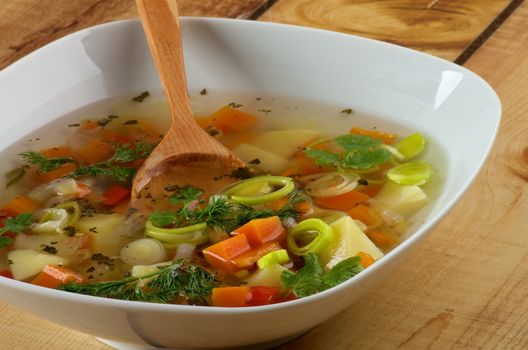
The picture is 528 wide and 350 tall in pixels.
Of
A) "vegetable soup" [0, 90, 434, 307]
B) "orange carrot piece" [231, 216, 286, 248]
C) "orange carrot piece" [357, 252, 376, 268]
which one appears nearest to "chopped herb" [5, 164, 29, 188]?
"vegetable soup" [0, 90, 434, 307]

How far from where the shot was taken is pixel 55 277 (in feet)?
5.79

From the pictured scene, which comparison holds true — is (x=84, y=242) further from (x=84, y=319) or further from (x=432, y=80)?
(x=432, y=80)

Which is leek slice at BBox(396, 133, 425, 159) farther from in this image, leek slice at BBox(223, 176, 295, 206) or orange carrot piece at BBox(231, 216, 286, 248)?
orange carrot piece at BBox(231, 216, 286, 248)

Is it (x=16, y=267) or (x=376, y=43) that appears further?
(x=376, y=43)

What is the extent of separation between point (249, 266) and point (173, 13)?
0.77 metres

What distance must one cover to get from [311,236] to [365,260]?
0.43 ft

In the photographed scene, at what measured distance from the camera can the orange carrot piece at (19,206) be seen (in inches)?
79.2

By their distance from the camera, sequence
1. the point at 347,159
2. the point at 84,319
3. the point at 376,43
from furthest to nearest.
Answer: the point at 376,43, the point at 347,159, the point at 84,319

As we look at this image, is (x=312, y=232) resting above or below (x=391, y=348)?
above

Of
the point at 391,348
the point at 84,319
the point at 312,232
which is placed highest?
the point at 84,319

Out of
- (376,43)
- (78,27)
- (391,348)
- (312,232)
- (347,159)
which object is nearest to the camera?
(391,348)

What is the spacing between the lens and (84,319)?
1499mm

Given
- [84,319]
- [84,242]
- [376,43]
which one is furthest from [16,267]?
[376,43]

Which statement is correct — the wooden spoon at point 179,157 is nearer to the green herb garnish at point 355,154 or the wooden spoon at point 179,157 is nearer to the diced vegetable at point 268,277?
the green herb garnish at point 355,154
